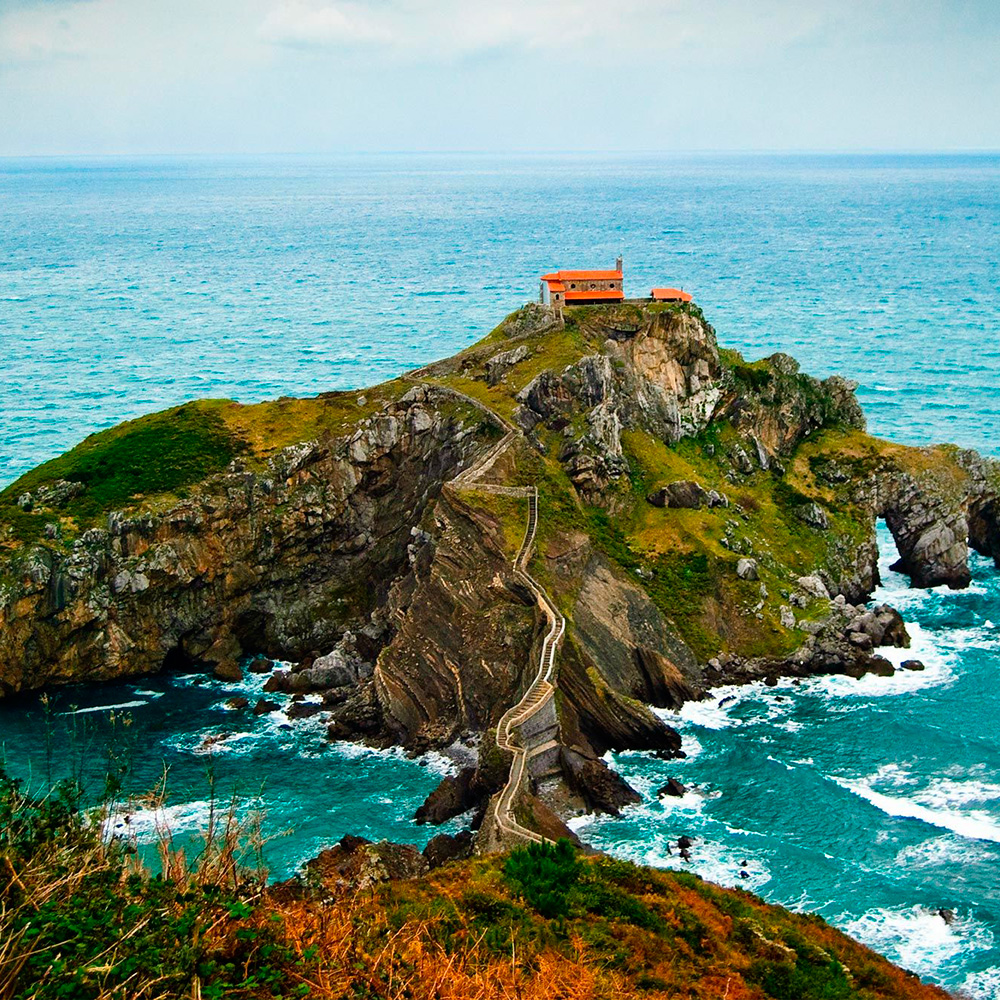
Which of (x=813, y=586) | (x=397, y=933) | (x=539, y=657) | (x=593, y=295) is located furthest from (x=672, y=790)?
(x=593, y=295)

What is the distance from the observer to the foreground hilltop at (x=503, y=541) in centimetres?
7194

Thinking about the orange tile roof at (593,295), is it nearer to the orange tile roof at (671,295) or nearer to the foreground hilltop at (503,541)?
the foreground hilltop at (503,541)

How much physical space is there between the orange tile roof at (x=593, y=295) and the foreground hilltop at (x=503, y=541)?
1746 mm

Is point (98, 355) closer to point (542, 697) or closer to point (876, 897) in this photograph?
point (542, 697)

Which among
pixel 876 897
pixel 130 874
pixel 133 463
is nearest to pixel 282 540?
pixel 133 463

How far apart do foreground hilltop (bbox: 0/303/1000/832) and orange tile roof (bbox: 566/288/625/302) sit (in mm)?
1746

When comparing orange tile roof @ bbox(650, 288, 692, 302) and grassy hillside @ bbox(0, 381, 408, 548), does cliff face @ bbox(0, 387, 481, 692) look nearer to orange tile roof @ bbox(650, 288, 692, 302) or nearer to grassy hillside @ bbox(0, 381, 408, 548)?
grassy hillside @ bbox(0, 381, 408, 548)

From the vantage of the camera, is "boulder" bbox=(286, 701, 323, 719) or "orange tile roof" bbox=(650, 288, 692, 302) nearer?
"boulder" bbox=(286, 701, 323, 719)

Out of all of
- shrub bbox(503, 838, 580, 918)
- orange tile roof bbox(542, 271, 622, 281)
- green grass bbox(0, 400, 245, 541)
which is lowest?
shrub bbox(503, 838, 580, 918)

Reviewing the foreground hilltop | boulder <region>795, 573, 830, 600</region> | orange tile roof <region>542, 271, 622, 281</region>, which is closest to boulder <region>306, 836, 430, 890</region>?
the foreground hilltop

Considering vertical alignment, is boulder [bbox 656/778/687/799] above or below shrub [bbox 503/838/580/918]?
below

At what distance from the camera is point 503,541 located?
76.9 metres

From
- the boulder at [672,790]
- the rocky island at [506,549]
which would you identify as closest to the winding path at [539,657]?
the rocky island at [506,549]

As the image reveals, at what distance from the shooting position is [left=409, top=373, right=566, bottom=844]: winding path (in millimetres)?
58156
